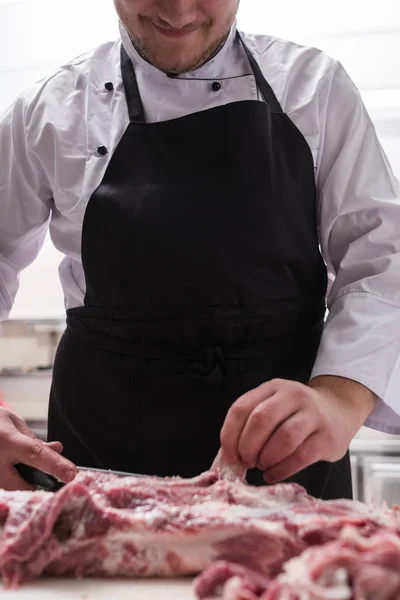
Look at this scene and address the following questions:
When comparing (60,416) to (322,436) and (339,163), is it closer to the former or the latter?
(322,436)

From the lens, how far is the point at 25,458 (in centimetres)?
138

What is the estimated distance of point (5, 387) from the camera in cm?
359

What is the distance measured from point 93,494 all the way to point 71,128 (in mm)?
1029

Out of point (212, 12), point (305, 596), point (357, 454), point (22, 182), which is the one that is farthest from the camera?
point (357, 454)

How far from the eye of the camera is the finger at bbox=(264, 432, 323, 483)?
1334 millimetres

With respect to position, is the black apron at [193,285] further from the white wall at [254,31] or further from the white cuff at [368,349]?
the white wall at [254,31]

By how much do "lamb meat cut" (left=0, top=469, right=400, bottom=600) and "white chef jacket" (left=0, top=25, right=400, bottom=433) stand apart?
0.57 metres

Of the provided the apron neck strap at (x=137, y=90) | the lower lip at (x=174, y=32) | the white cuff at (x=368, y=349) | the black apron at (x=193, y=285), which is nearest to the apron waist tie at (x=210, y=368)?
the black apron at (x=193, y=285)

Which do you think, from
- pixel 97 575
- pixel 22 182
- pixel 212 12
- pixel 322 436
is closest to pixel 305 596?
pixel 97 575

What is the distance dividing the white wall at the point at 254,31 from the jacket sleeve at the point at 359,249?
1447 mm

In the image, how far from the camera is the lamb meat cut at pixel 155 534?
104cm

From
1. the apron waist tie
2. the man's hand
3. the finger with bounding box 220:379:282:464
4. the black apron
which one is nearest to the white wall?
the black apron

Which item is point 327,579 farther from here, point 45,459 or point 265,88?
point 265,88

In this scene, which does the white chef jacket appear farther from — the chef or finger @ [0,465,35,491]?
finger @ [0,465,35,491]
